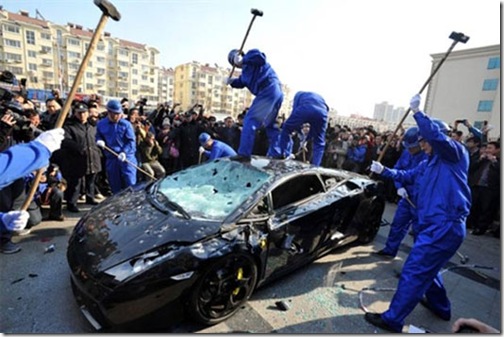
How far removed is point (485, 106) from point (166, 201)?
40.9 metres

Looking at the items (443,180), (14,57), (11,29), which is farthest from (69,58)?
(443,180)

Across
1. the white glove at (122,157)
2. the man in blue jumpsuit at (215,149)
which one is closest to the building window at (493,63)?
the man in blue jumpsuit at (215,149)

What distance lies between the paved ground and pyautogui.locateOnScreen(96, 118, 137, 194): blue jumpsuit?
101 centimetres

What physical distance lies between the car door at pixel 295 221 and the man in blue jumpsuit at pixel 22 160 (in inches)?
73.9

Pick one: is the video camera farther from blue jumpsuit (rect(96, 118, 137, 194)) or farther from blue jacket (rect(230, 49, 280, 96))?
blue jacket (rect(230, 49, 280, 96))

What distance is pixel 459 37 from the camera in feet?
12.8

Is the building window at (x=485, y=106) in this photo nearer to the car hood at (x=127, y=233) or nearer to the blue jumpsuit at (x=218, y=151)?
the blue jumpsuit at (x=218, y=151)

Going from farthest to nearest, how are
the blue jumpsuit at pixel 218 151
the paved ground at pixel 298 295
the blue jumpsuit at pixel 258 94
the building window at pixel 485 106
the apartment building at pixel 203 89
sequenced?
the apartment building at pixel 203 89 → the building window at pixel 485 106 → the blue jumpsuit at pixel 258 94 → the blue jumpsuit at pixel 218 151 → the paved ground at pixel 298 295

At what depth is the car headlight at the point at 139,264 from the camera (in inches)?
79.5

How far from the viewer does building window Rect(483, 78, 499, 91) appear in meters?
31.5

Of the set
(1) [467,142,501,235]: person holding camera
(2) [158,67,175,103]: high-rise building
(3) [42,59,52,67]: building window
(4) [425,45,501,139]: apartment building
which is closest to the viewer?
(1) [467,142,501,235]: person holding camera

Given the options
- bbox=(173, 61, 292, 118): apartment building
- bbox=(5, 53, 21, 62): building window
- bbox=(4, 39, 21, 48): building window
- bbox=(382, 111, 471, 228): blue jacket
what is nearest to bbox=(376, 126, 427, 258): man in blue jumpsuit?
bbox=(382, 111, 471, 228): blue jacket

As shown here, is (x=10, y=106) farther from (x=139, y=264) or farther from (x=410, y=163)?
(x=410, y=163)

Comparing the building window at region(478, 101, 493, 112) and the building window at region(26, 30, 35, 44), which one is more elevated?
the building window at region(26, 30, 35, 44)
